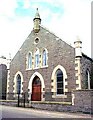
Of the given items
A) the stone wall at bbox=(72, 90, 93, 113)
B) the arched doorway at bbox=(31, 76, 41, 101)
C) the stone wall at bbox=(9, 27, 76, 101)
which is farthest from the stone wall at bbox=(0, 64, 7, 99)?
the stone wall at bbox=(72, 90, 93, 113)

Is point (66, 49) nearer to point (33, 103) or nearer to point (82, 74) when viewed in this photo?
point (82, 74)

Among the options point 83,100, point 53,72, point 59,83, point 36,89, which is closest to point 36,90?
point 36,89

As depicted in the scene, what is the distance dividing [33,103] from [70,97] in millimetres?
3903

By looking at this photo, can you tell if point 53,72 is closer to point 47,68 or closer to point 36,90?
point 47,68

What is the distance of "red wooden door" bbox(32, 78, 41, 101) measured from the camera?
25.6 meters

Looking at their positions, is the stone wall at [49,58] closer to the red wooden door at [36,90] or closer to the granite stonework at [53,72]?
the granite stonework at [53,72]

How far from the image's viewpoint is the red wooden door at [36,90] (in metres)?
25.6

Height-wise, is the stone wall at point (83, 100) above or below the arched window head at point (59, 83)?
below

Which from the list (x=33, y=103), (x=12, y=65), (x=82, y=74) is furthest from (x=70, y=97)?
(x=12, y=65)

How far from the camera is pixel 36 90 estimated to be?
85.0ft

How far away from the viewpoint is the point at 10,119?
14367 mm

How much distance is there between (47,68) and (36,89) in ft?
9.85

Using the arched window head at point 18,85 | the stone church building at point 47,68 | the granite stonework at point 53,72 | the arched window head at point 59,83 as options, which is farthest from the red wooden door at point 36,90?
the arched window head at point 59,83

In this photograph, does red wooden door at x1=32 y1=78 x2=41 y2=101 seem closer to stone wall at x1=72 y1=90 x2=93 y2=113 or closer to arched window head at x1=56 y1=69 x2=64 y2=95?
arched window head at x1=56 y1=69 x2=64 y2=95
